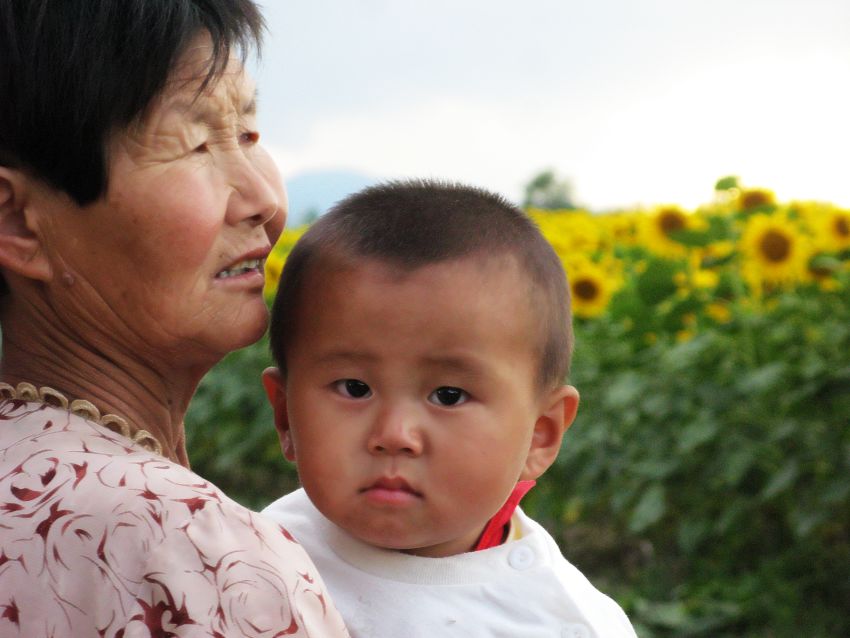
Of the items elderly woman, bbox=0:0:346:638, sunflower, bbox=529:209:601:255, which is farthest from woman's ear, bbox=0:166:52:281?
sunflower, bbox=529:209:601:255

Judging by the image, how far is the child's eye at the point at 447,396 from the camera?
6.35ft

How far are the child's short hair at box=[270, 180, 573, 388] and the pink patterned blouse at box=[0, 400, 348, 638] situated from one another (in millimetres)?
484

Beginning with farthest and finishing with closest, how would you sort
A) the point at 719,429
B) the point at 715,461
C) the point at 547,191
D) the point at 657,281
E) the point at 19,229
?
the point at 547,191 < the point at 657,281 < the point at 715,461 < the point at 719,429 < the point at 19,229

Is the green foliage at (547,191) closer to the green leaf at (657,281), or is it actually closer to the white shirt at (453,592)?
the green leaf at (657,281)

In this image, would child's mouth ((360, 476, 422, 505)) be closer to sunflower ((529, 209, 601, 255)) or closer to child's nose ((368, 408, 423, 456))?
child's nose ((368, 408, 423, 456))

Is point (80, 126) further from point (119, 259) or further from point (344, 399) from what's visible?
point (344, 399)

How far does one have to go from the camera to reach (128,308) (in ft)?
6.30

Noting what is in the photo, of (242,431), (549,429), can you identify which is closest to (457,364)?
(549,429)

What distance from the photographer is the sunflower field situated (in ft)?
15.6

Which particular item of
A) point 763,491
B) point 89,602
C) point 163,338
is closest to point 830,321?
point 763,491

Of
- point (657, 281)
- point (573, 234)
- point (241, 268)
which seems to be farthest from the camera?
point (573, 234)

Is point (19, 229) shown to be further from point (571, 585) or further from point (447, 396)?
point (571, 585)

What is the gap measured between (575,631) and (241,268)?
0.74m

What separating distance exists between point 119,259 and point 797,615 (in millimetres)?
3585
